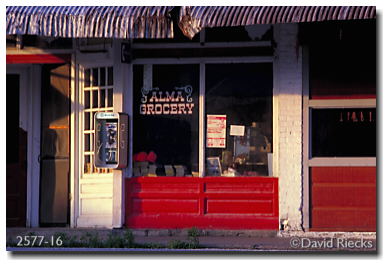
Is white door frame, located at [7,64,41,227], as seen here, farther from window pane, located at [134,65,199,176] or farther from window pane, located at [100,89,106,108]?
window pane, located at [134,65,199,176]

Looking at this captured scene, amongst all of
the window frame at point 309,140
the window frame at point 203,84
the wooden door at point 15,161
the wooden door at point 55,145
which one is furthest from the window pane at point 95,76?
the window frame at point 309,140

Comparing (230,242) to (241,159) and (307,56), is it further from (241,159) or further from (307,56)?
(307,56)

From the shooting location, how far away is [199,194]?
1241 centimetres

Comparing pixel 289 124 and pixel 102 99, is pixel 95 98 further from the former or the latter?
pixel 289 124

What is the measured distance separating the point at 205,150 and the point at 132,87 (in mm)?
1527

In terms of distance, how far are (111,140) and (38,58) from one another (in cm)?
187

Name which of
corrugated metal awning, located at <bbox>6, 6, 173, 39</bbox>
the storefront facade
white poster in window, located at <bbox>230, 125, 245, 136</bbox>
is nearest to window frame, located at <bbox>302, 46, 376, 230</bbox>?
the storefront facade

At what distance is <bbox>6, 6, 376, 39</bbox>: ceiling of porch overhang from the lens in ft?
35.4

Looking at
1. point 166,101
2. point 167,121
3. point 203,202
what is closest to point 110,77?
A: point 166,101

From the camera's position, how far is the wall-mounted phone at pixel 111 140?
1238cm

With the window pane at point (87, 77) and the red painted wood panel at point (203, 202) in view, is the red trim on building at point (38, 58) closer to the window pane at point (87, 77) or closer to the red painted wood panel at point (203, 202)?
the window pane at point (87, 77)

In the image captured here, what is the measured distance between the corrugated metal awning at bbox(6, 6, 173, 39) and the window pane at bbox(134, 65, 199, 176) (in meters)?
1.41

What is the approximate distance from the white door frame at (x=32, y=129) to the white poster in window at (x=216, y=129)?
297 cm

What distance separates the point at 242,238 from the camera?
39.3 ft
